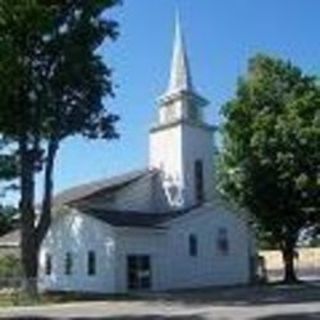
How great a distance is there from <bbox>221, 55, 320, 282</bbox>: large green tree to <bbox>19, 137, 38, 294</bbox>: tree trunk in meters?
15.0

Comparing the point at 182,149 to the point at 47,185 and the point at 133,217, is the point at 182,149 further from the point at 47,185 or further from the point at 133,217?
the point at 47,185

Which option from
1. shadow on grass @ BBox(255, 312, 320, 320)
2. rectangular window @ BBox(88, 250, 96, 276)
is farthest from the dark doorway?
shadow on grass @ BBox(255, 312, 320, 320)

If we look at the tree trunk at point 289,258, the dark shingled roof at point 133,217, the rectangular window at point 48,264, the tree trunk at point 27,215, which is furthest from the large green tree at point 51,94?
the tree trunk at point 289,258

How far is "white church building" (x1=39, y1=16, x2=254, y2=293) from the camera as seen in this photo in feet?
172

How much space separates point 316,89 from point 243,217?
8.96 meters

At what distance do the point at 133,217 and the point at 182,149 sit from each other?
6.33 m

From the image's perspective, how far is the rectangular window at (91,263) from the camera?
52.8 meters

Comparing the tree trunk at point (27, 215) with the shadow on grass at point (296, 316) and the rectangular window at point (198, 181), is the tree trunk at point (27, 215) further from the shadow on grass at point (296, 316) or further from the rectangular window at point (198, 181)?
the shadow on grass at point (296, 316)

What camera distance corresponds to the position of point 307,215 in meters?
56.2

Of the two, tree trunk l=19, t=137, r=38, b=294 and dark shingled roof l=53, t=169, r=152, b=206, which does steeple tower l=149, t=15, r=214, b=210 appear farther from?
tree trunk l=19, t=137, r=38, b=294

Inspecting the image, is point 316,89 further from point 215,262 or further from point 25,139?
point 25,139

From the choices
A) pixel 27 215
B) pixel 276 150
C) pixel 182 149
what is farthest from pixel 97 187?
pixel 27 215

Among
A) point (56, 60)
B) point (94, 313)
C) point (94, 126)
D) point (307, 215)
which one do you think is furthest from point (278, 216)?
point (94, 313)

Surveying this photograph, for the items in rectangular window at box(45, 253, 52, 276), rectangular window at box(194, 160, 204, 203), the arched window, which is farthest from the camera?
rectangular window at box(194, 160, 204, 203)
